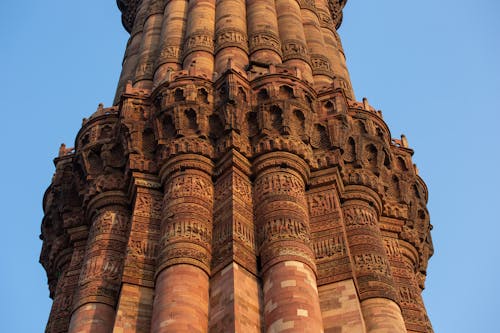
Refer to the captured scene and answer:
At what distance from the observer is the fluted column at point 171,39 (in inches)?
534

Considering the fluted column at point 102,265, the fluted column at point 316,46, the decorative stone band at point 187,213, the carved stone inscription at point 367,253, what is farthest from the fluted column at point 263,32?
the fluted column at point 102,265

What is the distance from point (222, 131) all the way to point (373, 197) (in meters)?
2.43

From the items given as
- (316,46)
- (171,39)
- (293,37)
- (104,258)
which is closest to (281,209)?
(104,258)

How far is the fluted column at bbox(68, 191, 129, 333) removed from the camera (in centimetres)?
932

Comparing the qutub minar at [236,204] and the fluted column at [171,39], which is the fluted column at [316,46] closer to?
the qutub minar at [236,204]

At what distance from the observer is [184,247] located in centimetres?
916

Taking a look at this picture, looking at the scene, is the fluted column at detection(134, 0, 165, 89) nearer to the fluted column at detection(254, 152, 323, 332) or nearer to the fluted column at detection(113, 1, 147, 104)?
the fluted column at detection(113, 1, 147, 104)

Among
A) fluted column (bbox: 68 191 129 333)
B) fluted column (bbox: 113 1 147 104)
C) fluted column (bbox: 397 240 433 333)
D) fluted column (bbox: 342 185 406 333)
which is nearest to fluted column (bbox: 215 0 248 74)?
fluted column (bbox: 113 1 147 104)

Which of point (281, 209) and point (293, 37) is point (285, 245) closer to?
point (281, 209)

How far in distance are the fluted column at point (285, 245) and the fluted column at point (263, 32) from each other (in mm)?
3070

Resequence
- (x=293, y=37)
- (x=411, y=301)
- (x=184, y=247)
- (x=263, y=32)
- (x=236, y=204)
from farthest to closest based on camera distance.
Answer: (x=293, y=37), (x=263, y=32), (x=411, y=301), (x=236, y=204), (x=184, y=247)

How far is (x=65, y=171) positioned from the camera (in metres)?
12.5

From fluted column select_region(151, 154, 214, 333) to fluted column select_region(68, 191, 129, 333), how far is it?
2.78ft

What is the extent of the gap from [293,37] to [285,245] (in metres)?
6.01
